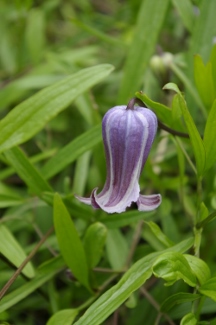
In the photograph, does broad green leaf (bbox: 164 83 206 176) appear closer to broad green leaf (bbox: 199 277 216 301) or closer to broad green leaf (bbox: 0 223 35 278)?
broad green leaf (bbox: 199 277 216 301)

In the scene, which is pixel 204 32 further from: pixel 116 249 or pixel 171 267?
pixel 171 267

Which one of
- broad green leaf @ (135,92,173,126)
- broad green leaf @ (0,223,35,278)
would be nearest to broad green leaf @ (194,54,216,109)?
broad green leaf @ (135,92,173,126)

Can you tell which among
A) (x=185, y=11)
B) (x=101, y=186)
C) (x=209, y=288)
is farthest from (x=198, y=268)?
(x=185, y=11)

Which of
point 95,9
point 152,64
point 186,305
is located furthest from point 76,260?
point 95,9

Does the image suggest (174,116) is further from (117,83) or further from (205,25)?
(117,83)

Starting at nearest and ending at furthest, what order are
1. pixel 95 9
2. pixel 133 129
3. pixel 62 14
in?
pixel 133 129 → pixel 62 14 → pixel 95 9
